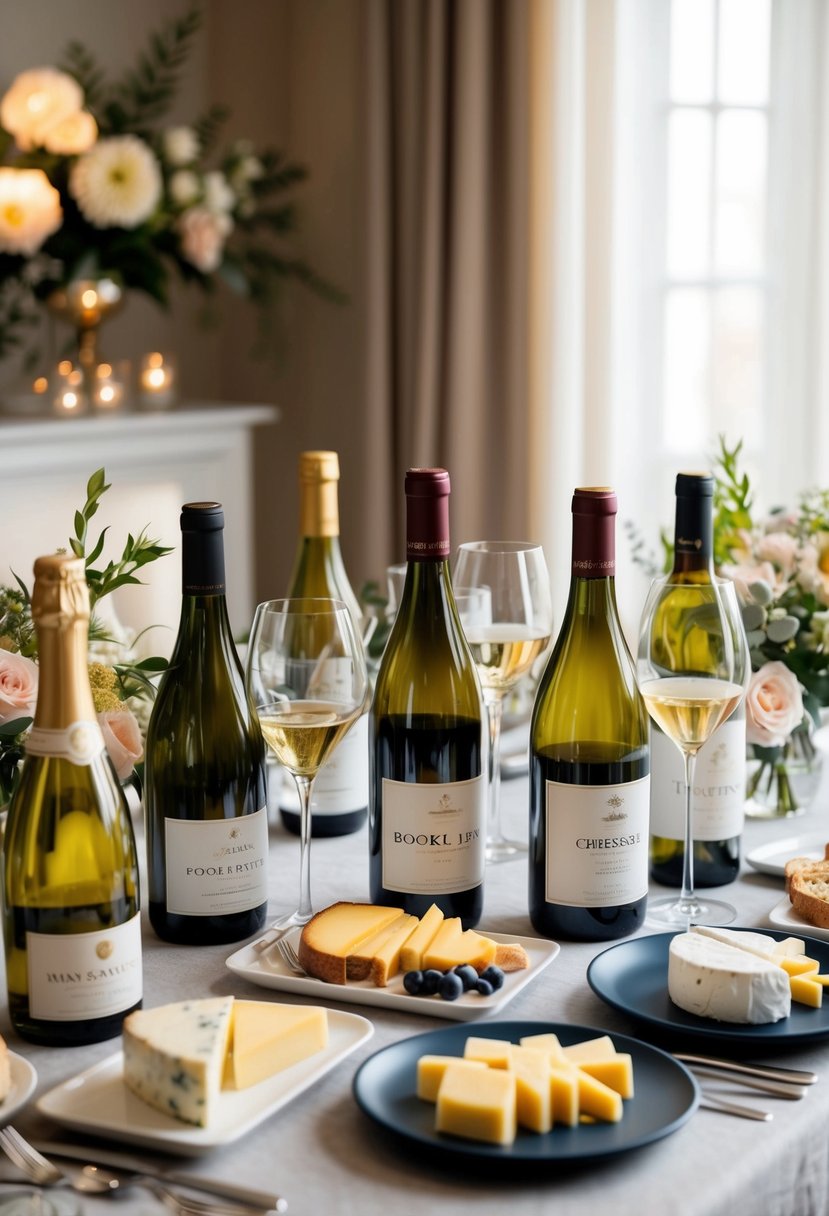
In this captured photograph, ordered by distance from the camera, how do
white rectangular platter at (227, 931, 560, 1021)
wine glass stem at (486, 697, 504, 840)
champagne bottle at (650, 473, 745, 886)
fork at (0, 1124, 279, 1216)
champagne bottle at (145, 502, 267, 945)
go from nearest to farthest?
fork at (0, 1124, 279, 1216) < white rectangular platter at (227, 931, 560, 1021) < champagne bottle at (145, 502, 267, 945) < champagne bottle at (650, 473, 745, 886) < wine glass stem at (486, 697, 504, 840)

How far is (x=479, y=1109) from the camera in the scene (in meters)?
0.83

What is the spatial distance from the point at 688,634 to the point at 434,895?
34cm

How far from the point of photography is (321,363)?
384 centimetres

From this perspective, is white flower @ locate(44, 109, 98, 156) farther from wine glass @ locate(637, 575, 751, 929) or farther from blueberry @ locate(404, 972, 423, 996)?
blueberry @ locate(404, 972, 423, 996)

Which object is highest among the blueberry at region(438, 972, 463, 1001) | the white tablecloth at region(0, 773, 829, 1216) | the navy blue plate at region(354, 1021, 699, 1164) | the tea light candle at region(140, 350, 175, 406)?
the tea light candle at region(140, 350, 175, 406)

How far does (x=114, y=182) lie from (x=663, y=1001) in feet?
7.95

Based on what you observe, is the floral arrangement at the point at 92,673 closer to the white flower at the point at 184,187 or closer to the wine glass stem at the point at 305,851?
the wine glass stem at the point at 305,851

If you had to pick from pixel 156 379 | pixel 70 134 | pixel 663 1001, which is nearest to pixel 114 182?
pixel 70 134

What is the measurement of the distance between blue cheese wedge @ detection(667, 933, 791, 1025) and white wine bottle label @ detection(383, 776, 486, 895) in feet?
0.69

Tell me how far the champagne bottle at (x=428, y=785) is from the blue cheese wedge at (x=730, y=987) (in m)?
0.21

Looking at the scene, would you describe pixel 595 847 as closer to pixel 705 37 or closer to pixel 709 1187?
pixel 709 1187

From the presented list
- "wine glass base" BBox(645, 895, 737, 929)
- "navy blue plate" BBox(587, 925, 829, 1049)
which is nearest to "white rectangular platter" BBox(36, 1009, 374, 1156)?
"navy blue plate" BBox(587, 925, 829, 1049)

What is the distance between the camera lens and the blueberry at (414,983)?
1.04 m

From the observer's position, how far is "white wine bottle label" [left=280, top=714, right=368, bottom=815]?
1.49 meters
